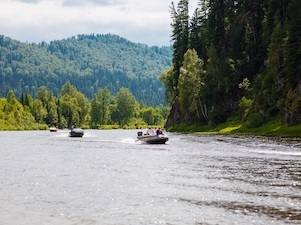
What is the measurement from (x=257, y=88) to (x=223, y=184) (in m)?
72.3

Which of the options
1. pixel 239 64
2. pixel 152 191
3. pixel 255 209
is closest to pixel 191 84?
pixel 239 64

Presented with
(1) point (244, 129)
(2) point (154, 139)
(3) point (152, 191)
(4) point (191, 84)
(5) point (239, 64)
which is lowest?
(3) point (152, 191)

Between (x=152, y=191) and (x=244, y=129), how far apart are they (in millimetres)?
69487

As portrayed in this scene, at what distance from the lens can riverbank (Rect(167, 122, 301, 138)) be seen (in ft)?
254

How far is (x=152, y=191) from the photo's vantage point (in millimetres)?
28516

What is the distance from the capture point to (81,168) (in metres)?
41.0

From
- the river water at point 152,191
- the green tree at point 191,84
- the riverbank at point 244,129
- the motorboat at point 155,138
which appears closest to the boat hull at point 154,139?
the motorboat at point 155,138

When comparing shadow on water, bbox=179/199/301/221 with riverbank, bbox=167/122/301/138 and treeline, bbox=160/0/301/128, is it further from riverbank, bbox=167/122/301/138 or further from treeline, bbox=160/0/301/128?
treeline, bbox=160/0/301/128

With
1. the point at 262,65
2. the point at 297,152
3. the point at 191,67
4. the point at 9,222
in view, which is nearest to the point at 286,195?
the point at 9,222

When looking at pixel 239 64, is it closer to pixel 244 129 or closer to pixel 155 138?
pixel 244 129

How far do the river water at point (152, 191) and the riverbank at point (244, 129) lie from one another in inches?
1235

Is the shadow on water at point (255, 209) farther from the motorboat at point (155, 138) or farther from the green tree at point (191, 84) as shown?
the green tree at point (191, 84)

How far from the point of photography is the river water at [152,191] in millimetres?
21609

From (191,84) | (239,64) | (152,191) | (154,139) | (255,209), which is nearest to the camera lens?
(255,209)
